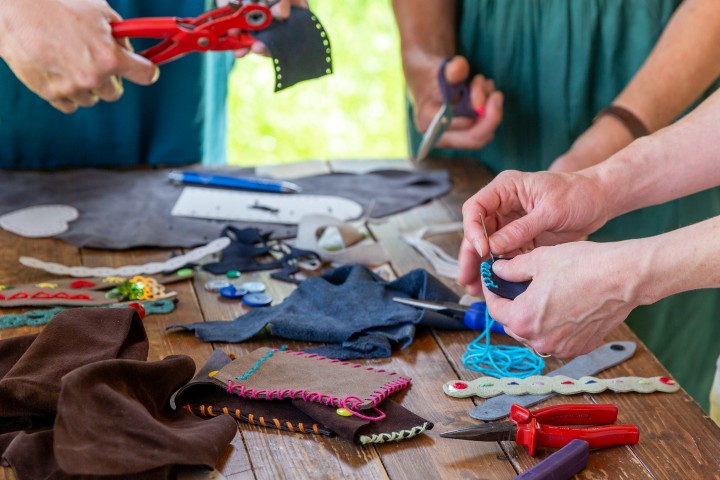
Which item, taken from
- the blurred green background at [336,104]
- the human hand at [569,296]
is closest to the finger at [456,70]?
the human hand at [569,296]

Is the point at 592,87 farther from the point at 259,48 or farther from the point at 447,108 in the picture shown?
the point at 259,48

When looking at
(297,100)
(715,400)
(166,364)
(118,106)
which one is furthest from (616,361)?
(297,100)

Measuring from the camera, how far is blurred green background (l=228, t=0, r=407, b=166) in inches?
150

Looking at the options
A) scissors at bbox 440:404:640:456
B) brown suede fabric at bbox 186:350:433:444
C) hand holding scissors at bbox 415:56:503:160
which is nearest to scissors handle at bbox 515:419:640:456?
scissors at bbox 440:404:640:456

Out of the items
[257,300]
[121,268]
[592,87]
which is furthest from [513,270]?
[592,87]

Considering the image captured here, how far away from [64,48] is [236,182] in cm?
50

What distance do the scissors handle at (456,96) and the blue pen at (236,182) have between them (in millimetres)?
354

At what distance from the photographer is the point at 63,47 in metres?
1.39

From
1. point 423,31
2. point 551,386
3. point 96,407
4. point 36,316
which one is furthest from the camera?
point 423,31

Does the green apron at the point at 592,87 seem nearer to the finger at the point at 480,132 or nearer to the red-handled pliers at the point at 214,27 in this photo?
the finger at the point at 480,132

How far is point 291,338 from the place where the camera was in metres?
1.23

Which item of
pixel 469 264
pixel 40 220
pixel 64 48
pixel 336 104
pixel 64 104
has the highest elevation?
pixel 64 48

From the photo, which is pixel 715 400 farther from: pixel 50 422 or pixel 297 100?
pixel 297 100

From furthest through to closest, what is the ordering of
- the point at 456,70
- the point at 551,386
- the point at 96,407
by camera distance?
the point at 456,70, the point at 551,386, the point at 96,407
